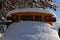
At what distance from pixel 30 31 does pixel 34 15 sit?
18.9 inches

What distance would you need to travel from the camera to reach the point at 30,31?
4410 mm

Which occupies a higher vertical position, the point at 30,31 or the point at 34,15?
the point at 34,15

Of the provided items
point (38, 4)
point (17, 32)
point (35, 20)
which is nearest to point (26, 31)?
point (17, 32)

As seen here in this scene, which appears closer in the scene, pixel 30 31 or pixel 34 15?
pixel 30 31

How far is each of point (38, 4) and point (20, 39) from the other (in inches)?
435

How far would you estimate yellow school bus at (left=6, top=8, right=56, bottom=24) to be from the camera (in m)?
4.73

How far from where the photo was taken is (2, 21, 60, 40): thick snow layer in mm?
4262

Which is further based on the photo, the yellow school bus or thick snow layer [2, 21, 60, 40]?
the yellow school bus

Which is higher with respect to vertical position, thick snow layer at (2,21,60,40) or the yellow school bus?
the yellow school bus

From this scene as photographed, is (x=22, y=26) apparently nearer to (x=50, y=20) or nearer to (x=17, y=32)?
(x=17, y=32)

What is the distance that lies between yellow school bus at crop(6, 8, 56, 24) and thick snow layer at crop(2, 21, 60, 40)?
0.46ft

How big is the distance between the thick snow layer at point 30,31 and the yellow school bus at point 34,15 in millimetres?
139

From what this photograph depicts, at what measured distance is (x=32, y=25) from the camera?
4.58 meters

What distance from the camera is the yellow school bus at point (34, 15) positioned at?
4.73 m
